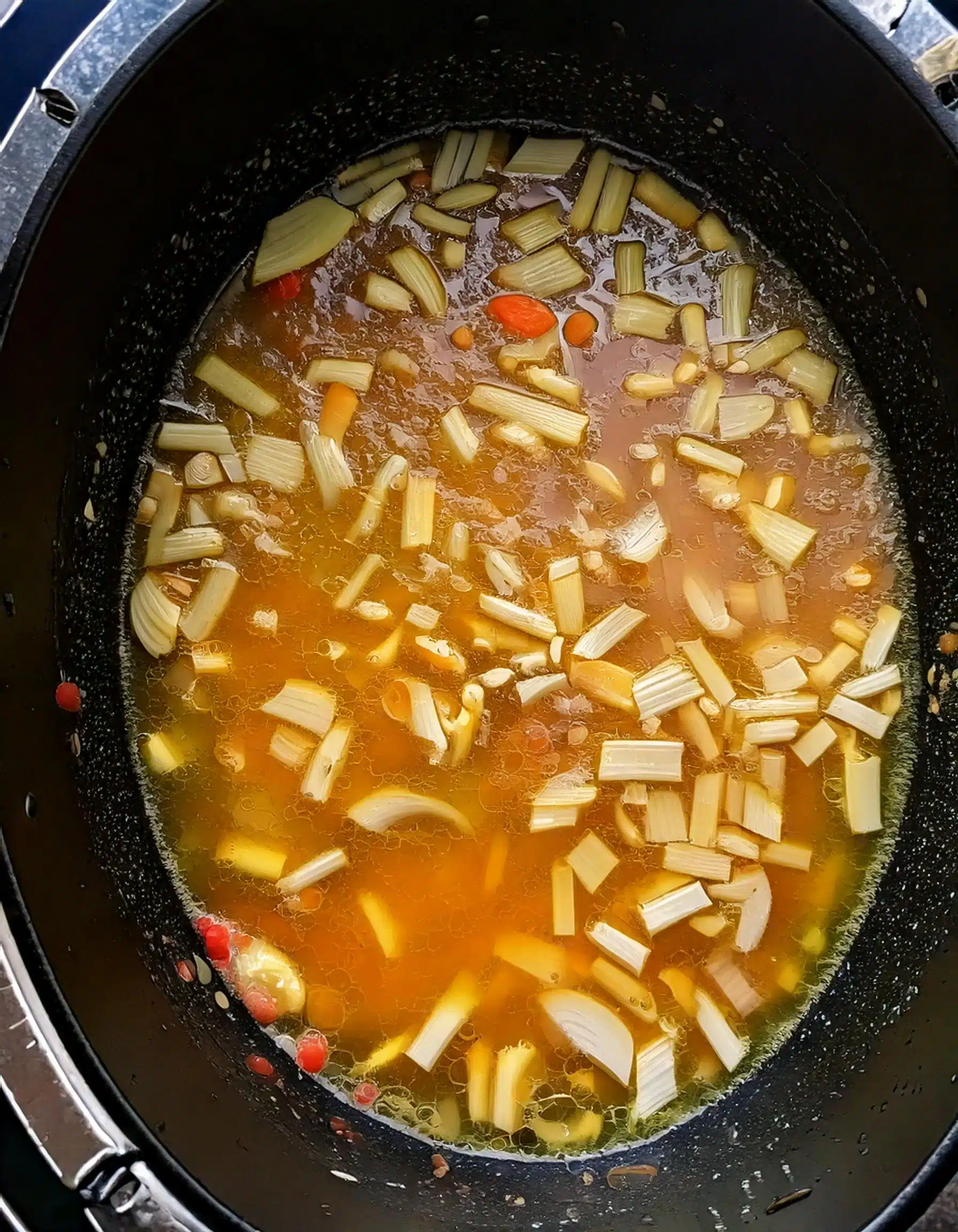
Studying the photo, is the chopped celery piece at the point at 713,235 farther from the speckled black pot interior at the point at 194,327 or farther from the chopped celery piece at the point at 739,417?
the chopped celery piece at the point at 739,417

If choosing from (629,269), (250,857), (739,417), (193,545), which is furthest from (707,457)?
(250,857)

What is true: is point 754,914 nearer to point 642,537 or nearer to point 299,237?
point 642,537

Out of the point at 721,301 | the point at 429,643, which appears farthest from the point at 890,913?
the point at 721,301

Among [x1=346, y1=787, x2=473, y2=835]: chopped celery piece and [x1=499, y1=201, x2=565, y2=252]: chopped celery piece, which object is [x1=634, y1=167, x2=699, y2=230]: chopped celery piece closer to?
[x1=499, y1=201, x2=565, y2=252]: chopped celery piece

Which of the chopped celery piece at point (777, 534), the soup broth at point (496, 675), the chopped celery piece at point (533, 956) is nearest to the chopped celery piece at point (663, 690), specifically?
the soup broth at point (496, 675)

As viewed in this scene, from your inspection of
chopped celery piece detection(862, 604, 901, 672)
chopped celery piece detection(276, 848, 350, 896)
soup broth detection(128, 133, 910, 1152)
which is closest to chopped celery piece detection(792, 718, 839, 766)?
soup broth detection(128, 133, 910, 1152)

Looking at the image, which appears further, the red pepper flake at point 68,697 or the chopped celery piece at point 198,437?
the chopped celery piece at point 198,437

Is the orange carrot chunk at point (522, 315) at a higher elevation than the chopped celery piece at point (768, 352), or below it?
higher

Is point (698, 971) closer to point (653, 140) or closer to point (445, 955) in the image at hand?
point (445, 955)
